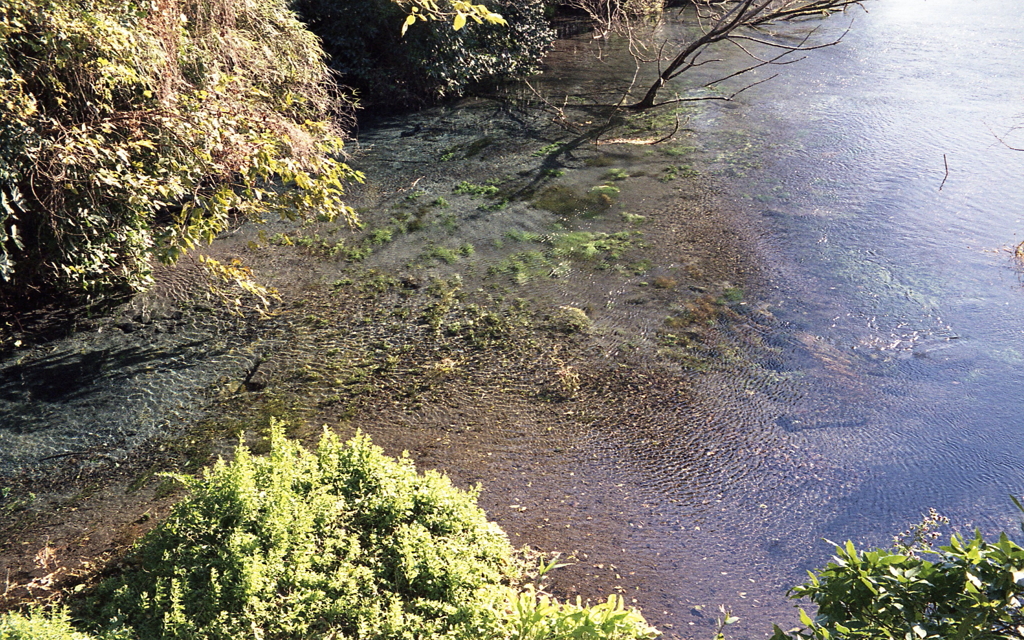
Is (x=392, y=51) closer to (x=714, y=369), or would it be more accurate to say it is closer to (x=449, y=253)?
(x=449, y=253)

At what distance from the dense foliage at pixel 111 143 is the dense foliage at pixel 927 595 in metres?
5.02

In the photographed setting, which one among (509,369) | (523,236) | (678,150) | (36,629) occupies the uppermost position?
(678,150)

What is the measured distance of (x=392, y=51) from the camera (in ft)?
37.7

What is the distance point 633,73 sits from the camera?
1350 centimetres

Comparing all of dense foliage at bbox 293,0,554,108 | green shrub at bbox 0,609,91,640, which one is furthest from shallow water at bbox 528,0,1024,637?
green shrub at bbox 0,609,91,640

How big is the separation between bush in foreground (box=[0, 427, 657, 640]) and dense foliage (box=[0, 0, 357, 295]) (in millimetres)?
2963

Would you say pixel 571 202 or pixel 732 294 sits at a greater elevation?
pixel 571 202

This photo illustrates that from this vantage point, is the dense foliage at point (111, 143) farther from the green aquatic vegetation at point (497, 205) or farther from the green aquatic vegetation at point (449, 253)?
the green aquatic vegetation at point (497, 205)

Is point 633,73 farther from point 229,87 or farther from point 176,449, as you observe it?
point 176,449

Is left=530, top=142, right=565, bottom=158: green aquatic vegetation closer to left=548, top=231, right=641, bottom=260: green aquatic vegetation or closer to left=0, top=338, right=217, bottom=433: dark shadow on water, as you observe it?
left=548, top=231, right=641, bottom=260: green aquatic vegetation

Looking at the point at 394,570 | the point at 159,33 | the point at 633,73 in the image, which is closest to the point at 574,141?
the point at 633,73

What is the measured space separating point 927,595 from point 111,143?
601cm

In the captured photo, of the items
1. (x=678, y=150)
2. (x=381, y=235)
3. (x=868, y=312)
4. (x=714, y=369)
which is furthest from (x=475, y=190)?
(x=868, y=312)

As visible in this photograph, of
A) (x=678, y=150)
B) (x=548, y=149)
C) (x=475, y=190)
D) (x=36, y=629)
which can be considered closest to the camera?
(x=36, y=629)
